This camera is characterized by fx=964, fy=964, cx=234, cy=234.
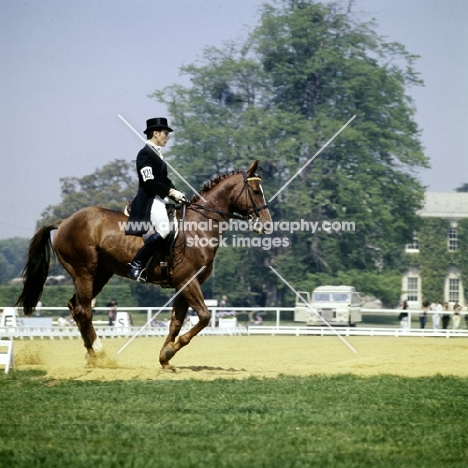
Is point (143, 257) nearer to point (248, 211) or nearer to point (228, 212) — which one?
point (228, 212)

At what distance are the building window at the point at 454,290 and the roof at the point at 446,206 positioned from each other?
8.23 metres

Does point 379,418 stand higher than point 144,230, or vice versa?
point 144,230

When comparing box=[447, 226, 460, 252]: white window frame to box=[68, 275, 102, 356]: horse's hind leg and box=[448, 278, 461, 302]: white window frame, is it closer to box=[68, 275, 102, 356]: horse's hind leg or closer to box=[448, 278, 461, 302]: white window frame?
box=[448, 278, 461, 302]: white window frame

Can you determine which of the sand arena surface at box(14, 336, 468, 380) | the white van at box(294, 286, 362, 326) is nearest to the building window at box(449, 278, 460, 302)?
the white van at box(294, 286, 362, 326)

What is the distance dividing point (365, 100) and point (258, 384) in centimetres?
5308

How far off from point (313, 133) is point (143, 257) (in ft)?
159

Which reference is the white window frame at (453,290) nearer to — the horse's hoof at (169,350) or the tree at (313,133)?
the tree at (313,133)

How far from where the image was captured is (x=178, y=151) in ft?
207

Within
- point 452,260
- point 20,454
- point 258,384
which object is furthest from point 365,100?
point 20,454

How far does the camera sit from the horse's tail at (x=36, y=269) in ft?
51.9

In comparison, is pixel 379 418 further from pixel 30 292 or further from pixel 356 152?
pixel 356 152

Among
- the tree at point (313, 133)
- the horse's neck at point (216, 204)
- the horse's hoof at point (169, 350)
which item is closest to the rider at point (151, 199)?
the horse's neck at point (216, 204)

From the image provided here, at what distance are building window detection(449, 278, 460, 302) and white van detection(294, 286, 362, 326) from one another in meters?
36.2

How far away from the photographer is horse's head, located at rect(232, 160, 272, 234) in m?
14.3
